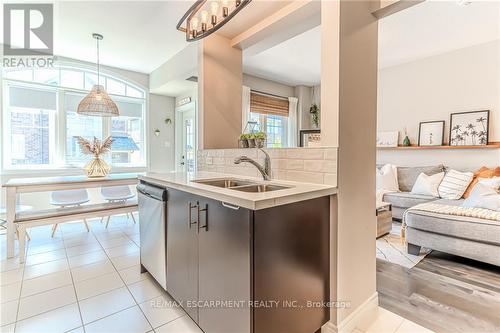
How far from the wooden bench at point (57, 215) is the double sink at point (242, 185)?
2108 mm

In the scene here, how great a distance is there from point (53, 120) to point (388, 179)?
5.93 m

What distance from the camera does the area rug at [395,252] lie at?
104 inches

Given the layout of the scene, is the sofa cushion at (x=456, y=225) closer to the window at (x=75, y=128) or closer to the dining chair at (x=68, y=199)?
the dining chair at (x=68, y=199)

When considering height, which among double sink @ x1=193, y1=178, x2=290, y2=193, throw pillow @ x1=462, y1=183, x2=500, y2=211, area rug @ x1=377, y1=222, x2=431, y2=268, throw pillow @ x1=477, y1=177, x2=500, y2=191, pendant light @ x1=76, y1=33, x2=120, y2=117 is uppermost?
pendant light @ x1=76, y1=33, x2=120, y2=117

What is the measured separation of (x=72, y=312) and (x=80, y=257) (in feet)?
3.60

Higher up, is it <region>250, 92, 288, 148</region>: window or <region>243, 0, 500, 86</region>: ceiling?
<region>243, 0, 500, 86</region>: ceiling

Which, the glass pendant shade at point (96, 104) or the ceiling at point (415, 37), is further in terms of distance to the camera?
the glass pendant shade at point (96, 104)

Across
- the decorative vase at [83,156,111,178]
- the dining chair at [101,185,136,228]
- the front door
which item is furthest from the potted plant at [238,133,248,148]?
the front door

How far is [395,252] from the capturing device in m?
2.86

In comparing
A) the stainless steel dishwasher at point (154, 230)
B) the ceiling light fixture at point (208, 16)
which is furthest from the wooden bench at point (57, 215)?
the ceiling light fixture at point (208, 16)

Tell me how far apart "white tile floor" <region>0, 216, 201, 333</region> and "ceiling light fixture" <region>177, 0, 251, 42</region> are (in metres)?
2.03

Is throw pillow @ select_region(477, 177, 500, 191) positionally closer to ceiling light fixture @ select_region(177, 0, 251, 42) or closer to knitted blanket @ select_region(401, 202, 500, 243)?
knitted blanket @ select_region(401, 202, 500, 243)

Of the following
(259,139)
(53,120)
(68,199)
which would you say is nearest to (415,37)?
(259,139)

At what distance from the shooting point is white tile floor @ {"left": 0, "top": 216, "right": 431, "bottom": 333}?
166cm
